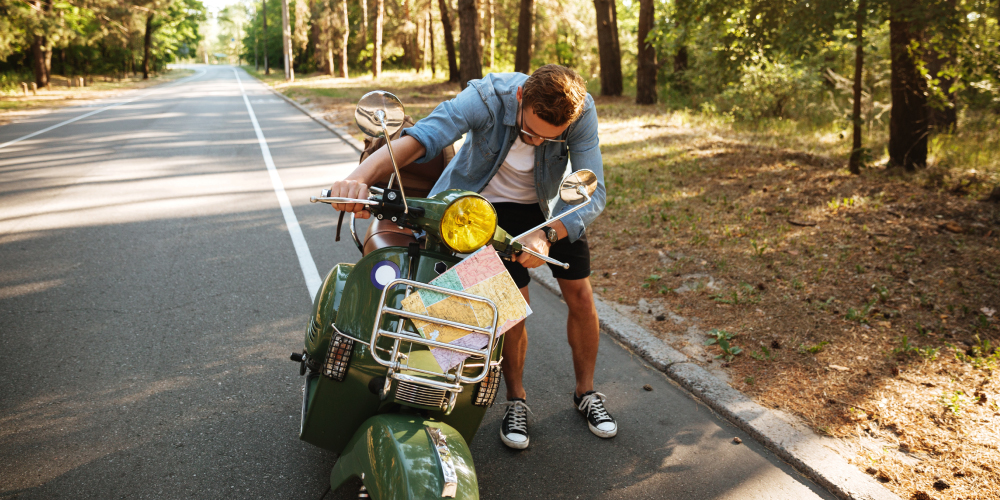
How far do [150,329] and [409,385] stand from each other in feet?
9.67

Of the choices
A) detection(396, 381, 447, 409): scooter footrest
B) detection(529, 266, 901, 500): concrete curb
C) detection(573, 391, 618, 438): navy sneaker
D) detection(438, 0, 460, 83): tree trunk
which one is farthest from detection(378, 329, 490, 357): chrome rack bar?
detection(438, 0, 460, 83): tree trunk

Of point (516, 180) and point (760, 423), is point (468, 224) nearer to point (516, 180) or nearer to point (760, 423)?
point (516, 180)

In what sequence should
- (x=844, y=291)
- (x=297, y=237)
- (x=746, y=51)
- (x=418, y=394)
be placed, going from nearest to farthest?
1. (x=418, y=394)
2. (x=844, y=291)
3. (x=297, y=237)
4. (x=746, y=51)

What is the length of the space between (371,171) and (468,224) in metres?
0.63

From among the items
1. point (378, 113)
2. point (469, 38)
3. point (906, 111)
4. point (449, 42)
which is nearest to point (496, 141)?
point (378, 113)

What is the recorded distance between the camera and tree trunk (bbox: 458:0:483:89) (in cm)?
1936

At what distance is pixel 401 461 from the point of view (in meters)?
1.87

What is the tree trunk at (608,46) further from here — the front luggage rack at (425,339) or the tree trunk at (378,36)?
the tree trunk at (378,36)

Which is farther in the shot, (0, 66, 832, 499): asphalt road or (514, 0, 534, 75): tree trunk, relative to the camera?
(514, 0, 534, 75): tree trunk

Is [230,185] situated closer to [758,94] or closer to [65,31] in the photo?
[758,94]

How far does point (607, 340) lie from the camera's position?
456cm

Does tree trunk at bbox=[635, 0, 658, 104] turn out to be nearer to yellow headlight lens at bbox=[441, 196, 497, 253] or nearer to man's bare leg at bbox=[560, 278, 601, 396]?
man's bare leg at bbox=[560, 278, 601, 396]

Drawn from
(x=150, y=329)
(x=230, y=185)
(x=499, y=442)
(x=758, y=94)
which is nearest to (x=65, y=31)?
(x=230, y=185)

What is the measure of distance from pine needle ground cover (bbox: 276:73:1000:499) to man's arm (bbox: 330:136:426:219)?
2.52 m
